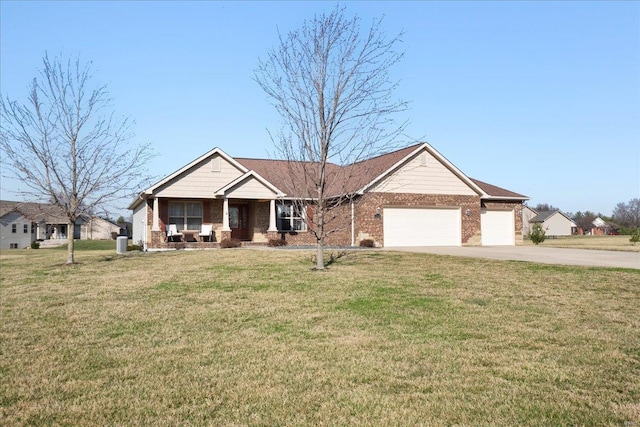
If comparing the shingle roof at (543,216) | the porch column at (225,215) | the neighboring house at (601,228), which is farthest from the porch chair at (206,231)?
the neighboring house at (601,228)

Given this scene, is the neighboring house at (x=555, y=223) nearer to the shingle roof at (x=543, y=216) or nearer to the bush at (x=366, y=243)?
the shingle roof at (x=543, y=216)

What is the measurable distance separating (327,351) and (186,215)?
76.0ft

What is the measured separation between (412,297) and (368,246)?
15582 millimetres

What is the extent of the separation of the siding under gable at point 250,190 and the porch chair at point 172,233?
3481mm

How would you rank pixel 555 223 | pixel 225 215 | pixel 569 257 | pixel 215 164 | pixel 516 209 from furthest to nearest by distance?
pixel 555 223 < pixel 516 209 < pixel 215 164 < pixel 225 215 < pixel 569 257

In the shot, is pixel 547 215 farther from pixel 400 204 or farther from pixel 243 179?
pixel 243 179

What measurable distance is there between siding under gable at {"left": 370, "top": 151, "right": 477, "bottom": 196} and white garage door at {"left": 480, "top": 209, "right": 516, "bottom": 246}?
85.9 inches

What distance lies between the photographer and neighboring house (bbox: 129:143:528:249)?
2666 centimetres

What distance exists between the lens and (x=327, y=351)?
660cm

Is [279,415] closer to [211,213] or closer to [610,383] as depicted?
[610,383]

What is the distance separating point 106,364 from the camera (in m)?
6.22

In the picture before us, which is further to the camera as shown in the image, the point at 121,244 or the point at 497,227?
the point at 497,227

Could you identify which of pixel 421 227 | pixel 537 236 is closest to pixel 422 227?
pixel 421 227

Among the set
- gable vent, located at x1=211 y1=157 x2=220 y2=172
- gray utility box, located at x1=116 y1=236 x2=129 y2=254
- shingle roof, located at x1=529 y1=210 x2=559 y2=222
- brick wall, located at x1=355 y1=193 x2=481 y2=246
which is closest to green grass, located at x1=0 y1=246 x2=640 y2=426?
gray utility box, located at x1=116 y1=236 x2=129 y2=254
